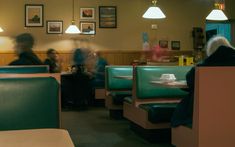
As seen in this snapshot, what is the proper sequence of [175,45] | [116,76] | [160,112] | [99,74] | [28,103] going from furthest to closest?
1. [175,45]
2. [99,74]
3. [116,76]
4. [160,112]
5. [28,103]

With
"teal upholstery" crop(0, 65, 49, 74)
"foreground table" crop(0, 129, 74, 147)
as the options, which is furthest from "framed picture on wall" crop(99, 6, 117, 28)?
"foreground table" crop(0, 129, 74, 147)

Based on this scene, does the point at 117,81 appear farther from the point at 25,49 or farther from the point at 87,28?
the point at 87,28

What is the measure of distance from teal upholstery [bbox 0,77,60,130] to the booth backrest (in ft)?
14.8

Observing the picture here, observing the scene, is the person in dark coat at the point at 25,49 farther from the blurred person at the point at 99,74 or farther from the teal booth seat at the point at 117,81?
the blurred person at the point at 99,74

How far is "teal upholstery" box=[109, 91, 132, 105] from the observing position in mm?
6852

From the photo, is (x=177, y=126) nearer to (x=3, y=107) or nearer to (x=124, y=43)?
(x=3, y=107)

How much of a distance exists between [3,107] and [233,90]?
2148 mm

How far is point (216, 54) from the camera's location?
380 centimetres

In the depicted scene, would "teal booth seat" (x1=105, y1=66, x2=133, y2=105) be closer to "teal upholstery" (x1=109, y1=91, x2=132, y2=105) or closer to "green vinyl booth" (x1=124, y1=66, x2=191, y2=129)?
"teal upholstery" (x1=109, y1=91, x2=132, y2=105)

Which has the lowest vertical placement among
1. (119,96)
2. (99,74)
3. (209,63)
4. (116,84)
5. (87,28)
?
(119,96)

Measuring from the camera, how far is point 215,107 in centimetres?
360

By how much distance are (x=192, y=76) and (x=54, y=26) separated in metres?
6.68

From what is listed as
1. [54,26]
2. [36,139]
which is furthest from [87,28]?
[36,139]

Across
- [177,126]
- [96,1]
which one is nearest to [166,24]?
[96,1]
